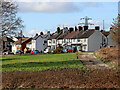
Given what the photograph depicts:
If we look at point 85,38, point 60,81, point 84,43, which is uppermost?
point 85,38

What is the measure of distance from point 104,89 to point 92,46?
76598 mm

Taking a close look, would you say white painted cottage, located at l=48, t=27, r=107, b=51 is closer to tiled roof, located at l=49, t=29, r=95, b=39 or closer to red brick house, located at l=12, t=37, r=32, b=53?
tiled roof, located at l=49, t=29, r=95, b=39

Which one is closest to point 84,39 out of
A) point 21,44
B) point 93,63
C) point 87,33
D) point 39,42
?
point 87,33

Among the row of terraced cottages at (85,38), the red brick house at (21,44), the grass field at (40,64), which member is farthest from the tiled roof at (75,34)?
the grass field at (40,64)

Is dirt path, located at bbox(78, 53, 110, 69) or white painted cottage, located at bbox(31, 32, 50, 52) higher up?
white painted cottage, located at bbox(31, 32, 50, 52)

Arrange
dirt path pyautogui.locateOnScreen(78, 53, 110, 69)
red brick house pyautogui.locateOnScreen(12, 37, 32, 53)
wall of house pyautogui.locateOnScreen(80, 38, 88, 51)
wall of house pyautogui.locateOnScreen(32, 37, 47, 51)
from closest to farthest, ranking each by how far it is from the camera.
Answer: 1. dirt path pyautogui.locateOnScreen(78, 53, 110, 69)
2. wall of house pyautogui.locateOnScreen(80, 38, 88, 51)
3. wall of house pyautogui.locateOnScreen(32, 37, 47, 51)
4. red brick house pyautogui.locateOnScreen(12, 37, 32, 53)

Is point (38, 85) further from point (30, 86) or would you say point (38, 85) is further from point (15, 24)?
point (15, 24)

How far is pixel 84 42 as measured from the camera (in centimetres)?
9194

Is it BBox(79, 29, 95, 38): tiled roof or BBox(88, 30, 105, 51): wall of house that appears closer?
BBox(88, 30, 105, 51): wall of house

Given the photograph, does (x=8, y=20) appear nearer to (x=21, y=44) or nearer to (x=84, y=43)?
(x=84, y=43)

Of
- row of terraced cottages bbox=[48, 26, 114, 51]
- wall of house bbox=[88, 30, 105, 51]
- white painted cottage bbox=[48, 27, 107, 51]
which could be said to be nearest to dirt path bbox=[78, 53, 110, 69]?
row of terraced cottages bbox=[48, 26, 114, 51]

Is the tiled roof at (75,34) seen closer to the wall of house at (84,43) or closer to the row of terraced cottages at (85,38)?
the row of terraced cottages at (85,38)

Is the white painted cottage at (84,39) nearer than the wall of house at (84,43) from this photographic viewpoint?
Yes

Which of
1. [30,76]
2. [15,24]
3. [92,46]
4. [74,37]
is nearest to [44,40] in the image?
[74,37]
